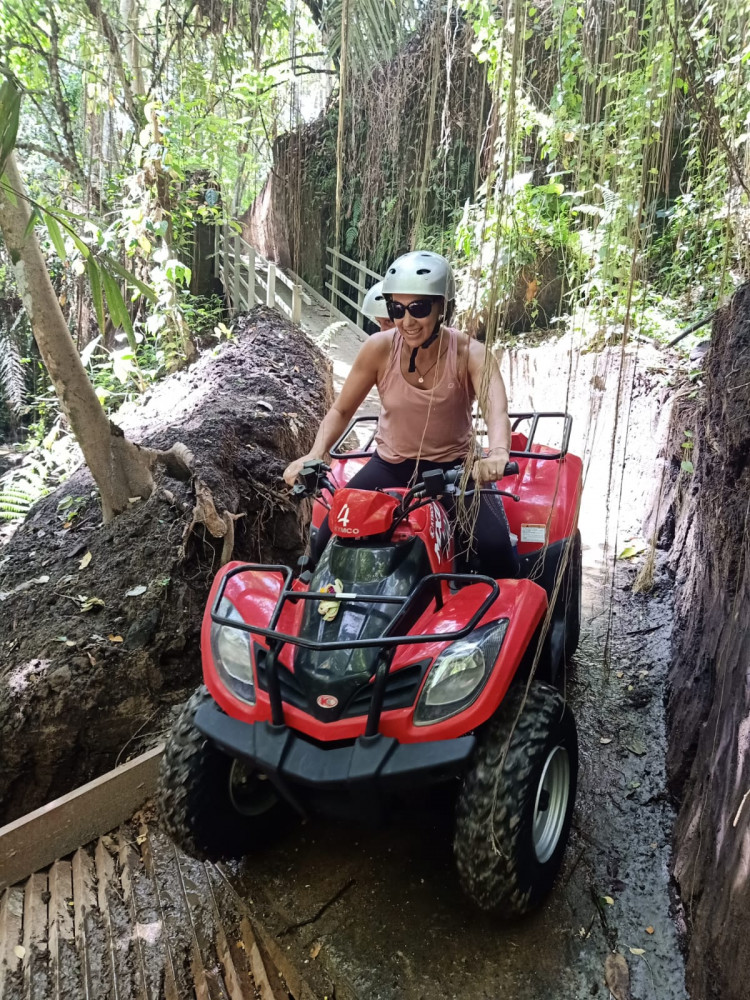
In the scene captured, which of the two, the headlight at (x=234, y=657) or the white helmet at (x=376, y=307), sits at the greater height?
the white helmet at (x=376, y=307)

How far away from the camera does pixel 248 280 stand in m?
9.86

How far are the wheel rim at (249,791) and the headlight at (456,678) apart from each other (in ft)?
2.54

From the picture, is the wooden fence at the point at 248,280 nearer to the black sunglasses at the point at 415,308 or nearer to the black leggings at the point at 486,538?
the black sunglasses at the point at 415,308

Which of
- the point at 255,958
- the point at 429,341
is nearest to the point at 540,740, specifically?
the point at 255,958

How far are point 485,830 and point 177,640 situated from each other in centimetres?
208

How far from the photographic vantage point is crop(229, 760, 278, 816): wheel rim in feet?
8.08

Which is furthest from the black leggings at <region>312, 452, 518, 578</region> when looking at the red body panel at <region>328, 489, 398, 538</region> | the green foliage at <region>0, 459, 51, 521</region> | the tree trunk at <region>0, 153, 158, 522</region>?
the green foliage at <region>0, 459, 51, 521</region>

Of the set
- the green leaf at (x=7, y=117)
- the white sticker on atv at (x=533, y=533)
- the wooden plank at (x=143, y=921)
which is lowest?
the wooden plank at (x=143, y=921)

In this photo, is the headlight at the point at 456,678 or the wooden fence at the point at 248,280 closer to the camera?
the headlight at the point at 456,678

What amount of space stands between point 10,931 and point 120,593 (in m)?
1.60

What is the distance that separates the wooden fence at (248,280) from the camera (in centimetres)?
896

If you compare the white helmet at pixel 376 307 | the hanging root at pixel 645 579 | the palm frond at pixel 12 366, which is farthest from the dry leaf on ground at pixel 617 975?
the palm frond at pixel 12 366

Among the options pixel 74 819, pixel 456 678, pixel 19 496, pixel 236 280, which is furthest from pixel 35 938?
pixel 236 280

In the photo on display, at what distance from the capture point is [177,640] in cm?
358
